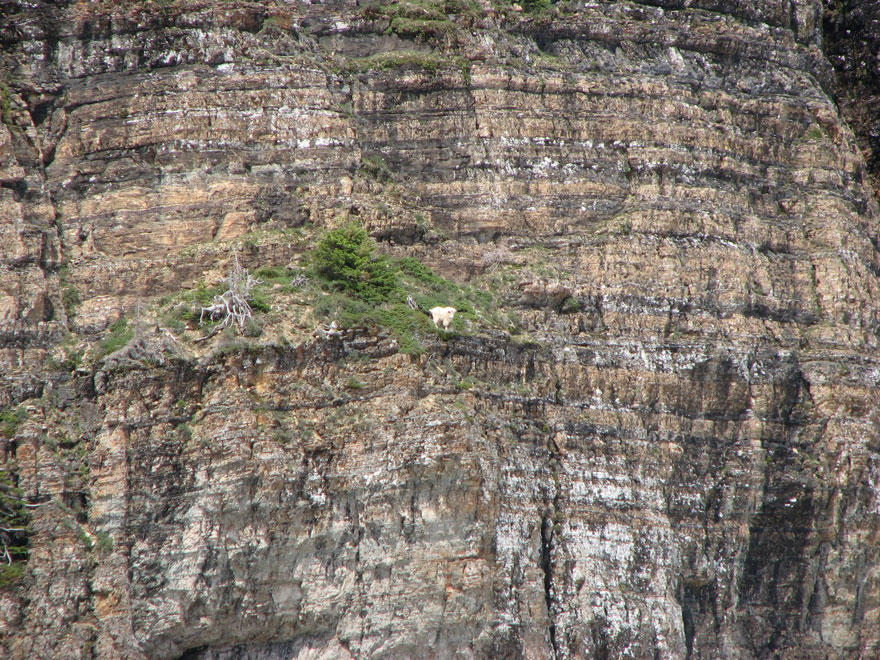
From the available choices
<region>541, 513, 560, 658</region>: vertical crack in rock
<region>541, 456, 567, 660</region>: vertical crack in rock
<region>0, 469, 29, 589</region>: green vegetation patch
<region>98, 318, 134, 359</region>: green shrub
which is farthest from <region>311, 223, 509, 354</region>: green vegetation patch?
<region>0, 469, 29, 589</region>: green vegetation patch

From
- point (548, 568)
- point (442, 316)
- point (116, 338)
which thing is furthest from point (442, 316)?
point (116, 338)

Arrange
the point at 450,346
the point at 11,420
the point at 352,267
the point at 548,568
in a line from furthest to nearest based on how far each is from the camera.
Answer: the point at 352,267
the point at 450,346
the point at 548,568
the point at 11,420

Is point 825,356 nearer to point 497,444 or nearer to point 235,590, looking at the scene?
point 497,444

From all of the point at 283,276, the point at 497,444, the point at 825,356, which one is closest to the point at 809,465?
the point at 825,356

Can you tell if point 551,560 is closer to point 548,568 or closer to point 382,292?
point 548,568

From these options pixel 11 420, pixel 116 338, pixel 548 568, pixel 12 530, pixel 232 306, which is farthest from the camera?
pixel 548 568

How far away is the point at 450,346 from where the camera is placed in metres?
47.2

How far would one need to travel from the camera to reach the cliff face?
1715 inches

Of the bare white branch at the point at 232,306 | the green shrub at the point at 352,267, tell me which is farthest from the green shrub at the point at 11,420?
the green shrub at the point at 352,267

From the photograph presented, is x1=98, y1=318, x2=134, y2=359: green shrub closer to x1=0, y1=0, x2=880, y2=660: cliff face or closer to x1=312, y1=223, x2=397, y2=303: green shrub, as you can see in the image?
x1=0, y1=0, x2=880, y2=660: cliff face

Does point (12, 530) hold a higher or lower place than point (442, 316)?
lower

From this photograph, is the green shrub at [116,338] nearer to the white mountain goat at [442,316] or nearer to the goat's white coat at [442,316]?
the white mountain goat at [442,316]

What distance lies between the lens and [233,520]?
4316 cm

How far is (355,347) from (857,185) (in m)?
21.8
